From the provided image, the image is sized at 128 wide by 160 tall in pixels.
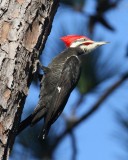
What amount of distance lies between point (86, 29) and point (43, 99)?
89 centimetres

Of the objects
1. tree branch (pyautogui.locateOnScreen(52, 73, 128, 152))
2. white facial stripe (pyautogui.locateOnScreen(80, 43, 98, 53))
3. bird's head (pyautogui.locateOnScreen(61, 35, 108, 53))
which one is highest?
bird's head (pyautogui.locateOnScreen(61, 35, 108, 53))

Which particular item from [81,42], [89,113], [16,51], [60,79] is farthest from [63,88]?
[16,51]

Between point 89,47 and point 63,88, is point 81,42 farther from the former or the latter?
point 63,88

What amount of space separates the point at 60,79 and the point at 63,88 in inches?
5.2

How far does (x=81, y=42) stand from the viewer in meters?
3.84

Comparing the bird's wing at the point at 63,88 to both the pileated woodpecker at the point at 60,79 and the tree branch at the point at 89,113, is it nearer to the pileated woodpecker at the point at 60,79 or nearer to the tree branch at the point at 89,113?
the pileated woodpecker at the point at 60,79

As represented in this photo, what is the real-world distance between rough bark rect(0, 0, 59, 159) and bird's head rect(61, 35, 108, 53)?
0.88m

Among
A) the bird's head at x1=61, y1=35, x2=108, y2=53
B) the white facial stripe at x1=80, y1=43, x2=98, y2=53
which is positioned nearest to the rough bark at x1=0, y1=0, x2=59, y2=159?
the bird's head at x1=61, y1=35, x2=108, y2=53

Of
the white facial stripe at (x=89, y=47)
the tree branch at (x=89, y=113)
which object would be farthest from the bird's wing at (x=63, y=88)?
the white facial stripe at (x=89, y=47)

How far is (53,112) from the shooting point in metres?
3.22

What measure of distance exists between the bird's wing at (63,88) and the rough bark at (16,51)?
452 millimetres

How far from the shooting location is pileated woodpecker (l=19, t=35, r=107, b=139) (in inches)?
127

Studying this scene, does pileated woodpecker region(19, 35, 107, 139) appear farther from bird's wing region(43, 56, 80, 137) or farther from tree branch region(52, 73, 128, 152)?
tree branch region(52, 73, 128, 152)

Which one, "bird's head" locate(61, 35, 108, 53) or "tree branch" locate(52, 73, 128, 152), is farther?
"bird's head" locate(61, 35, 108, 53)
